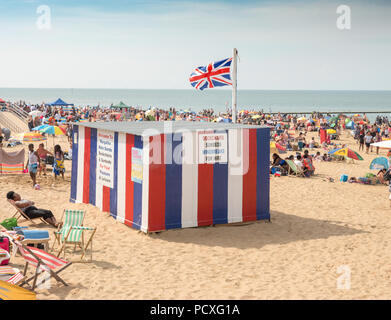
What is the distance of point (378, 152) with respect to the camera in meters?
24.7

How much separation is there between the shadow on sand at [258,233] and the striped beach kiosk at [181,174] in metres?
0.17

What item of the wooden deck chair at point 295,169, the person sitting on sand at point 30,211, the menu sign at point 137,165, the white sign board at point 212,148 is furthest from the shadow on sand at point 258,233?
the wooden deck chair at point 295,169

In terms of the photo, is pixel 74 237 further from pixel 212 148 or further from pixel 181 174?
pixel 212 148

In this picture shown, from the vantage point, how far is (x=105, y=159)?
1025cm

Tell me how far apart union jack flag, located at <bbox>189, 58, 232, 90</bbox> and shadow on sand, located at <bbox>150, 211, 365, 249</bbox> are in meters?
3.68

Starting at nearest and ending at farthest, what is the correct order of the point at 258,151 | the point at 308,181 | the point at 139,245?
the point at 139,245 < the point at 258,151 < the point at 308,181

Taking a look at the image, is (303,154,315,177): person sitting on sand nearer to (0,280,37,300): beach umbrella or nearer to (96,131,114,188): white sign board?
(96,131,114,188): white sign board

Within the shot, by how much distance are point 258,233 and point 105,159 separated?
3.46 metres

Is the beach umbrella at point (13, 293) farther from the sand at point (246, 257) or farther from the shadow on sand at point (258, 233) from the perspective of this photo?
the shadow on sand at point (258, 233)

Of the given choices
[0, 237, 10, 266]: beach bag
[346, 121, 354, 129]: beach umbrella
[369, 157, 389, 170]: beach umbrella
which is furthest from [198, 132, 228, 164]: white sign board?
[346, 121, 354, 129]: beach umbrella

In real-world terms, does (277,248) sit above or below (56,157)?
below
